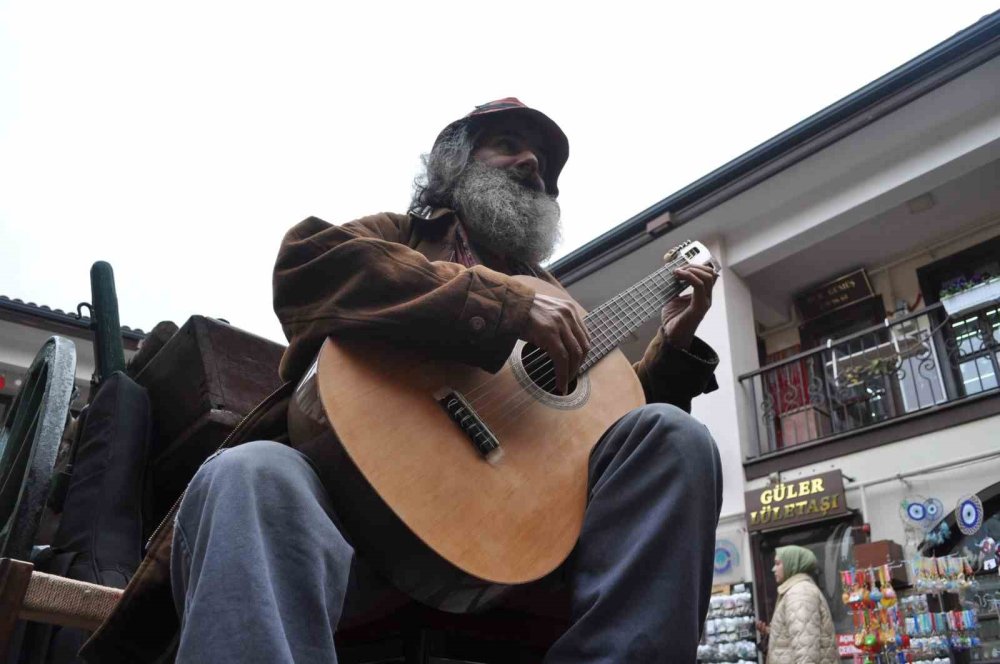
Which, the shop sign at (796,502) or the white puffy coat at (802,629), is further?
the shop sign at (796,502)

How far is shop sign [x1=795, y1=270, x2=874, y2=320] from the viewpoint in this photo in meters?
9.80

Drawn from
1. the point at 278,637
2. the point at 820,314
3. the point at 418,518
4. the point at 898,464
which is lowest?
the point at 278,637

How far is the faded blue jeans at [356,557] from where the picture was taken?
916 millimetres

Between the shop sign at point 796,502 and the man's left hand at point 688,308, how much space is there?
6.54 meters

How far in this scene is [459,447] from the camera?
1.30 meters

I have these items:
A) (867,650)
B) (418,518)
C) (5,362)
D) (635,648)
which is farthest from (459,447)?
(5,362)

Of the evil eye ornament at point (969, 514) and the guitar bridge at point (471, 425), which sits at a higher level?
the evil eye ornament at point (969, 514)

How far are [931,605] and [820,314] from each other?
4.04 m

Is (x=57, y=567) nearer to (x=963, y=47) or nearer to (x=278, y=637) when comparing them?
(x=278, y=637)

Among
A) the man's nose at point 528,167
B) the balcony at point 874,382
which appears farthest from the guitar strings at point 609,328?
the balcony at point 874,382

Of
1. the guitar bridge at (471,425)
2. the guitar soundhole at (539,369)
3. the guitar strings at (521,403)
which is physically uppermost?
the guitar soundhole at (539,369)

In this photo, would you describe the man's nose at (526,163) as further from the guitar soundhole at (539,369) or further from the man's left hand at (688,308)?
the guitar soundhole at (539,369)

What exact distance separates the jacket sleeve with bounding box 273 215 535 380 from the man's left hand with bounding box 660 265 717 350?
0.53 metres

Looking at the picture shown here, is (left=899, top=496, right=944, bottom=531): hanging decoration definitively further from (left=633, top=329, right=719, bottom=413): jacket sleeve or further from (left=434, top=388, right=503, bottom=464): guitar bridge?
(left=434, top=388, right=503, bottom=464): guitar bridge
